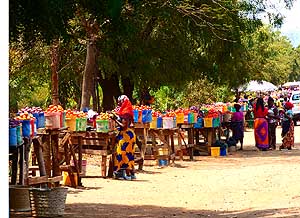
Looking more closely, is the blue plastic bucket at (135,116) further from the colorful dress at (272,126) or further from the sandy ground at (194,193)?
the colorful dress at (272,126)

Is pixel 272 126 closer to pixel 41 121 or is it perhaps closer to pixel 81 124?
pixel 81 124

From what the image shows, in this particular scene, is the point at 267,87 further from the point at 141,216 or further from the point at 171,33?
the point at 141,216

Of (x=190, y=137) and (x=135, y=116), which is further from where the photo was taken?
(x=190, y=137)

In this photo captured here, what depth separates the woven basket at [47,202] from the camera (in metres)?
10.6

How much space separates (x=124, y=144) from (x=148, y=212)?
4.64m

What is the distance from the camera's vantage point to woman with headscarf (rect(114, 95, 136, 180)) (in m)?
16.0

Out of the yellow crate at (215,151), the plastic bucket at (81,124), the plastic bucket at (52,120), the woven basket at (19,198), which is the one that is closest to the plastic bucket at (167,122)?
the plastic bucket at (81,124)

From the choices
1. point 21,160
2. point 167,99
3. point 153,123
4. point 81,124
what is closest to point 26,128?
point 21,160

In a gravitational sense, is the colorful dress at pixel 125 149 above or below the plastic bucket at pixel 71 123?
below

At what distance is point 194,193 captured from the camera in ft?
46.8

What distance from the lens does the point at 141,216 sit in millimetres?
11352

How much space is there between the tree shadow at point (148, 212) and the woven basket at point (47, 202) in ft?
0.67

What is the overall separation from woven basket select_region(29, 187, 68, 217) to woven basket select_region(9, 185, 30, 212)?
0.41 meters

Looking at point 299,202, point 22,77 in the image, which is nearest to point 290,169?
point 299,202
